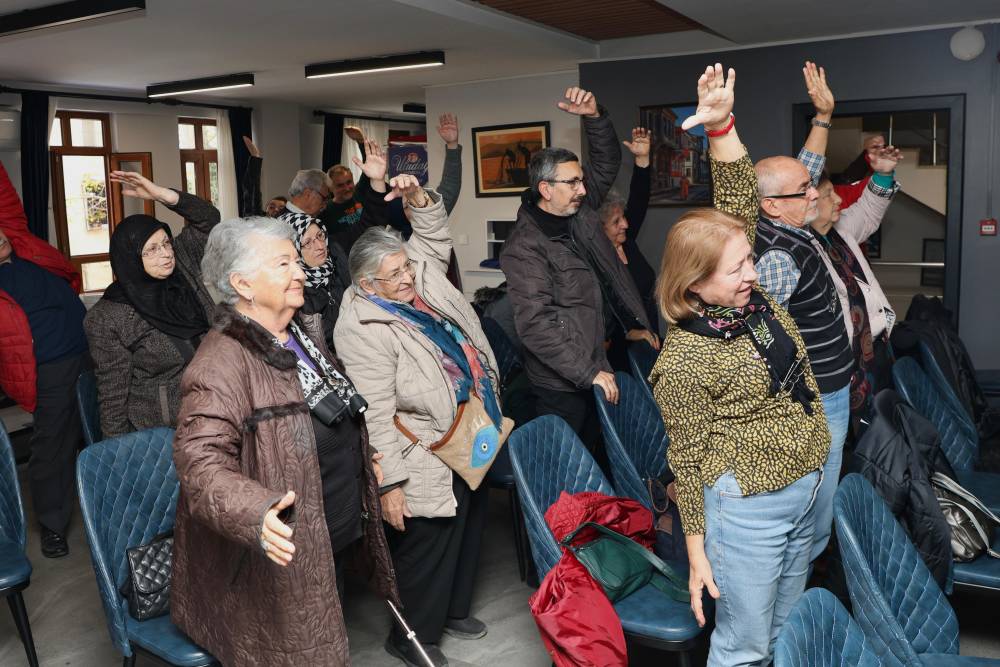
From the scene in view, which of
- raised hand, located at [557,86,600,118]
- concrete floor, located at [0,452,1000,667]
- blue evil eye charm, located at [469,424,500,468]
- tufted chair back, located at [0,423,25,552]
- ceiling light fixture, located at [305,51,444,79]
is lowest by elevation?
concrete floor, located at [0,452,1000,667]

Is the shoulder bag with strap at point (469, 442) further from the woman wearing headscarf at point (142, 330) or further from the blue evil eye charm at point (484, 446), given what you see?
the woman wearing headscarf at point (142, 330)

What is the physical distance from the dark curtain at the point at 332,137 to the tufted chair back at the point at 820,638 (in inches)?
507

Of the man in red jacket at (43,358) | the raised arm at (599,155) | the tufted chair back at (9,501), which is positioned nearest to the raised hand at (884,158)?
the raised arm at (599,155)

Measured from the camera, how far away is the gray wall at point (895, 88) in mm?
6098

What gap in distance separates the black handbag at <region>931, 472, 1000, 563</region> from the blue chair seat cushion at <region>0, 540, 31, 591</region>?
113 inches

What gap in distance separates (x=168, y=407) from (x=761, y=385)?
2514 mm

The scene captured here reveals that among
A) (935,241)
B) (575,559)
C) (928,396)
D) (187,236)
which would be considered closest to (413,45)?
(187,236)

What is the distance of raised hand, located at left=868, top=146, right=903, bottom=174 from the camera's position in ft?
13.4

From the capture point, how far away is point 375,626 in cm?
347

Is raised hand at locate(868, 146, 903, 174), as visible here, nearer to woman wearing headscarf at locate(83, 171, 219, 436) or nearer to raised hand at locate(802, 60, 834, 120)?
raised hand at locate(802, 60, 834, 120)

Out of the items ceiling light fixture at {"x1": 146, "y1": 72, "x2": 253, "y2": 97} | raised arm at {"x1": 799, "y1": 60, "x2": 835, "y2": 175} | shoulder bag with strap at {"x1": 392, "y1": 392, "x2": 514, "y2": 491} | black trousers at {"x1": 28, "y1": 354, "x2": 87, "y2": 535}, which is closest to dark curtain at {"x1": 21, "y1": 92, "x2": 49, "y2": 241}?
ceiling light fixture at {"x1": 146, "y1": 72, "x2": 253, "y2": 97}

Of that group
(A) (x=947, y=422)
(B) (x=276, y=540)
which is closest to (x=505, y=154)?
(A) (x=947, y=422)

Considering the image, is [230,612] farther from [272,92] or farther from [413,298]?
[272,92]

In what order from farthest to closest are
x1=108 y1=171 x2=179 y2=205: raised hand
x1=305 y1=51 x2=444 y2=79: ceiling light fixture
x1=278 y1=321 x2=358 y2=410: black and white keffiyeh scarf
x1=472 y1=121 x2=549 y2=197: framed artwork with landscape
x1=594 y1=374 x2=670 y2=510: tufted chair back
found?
x1=472 y1=121 x2=549 y2=197: framed artwork with landscape → x1=305 y1=51 x2=444 y2=79: ceiling light fixture → x1=108 y1=171 x2=179 y2=205: raised hand → x1=594 y1=374 x2=670 y2=510: tufted chair back → x1=278 y1=321 x2=358 y2=410: black and white keffiyeh scarf
